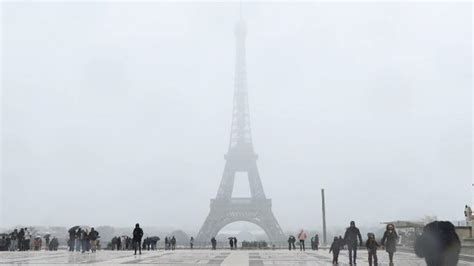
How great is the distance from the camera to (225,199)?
7900 centimetres

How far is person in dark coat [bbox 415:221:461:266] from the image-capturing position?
384cm

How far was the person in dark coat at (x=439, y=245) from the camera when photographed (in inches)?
151

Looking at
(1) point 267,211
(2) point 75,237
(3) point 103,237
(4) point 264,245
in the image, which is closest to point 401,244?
(4) point 264,245

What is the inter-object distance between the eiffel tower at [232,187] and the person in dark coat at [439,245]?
70100 mm

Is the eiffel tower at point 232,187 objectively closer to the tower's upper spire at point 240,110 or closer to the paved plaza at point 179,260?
the tower's upper spire at point 240,110

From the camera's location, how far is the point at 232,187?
8344 centimetres

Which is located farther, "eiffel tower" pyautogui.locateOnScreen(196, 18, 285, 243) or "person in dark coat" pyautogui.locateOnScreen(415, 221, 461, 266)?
"eiffel tower" pyautogui.locateOnScreen(196, 18, 285, 243)

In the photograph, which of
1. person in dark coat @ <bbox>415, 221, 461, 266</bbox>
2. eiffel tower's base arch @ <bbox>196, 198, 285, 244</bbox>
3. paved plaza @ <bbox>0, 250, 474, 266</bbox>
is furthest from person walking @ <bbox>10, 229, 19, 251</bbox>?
eiffel tower's base arch @ <bbox>196, 198, 285, 244</bbox>

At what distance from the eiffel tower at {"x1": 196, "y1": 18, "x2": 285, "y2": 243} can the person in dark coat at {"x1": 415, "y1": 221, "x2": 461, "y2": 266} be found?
70100 mm

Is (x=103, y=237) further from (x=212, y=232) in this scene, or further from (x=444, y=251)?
(x=444, y=251)

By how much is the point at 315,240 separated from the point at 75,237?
1744 centimetres

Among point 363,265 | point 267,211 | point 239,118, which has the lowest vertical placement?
point 363,265

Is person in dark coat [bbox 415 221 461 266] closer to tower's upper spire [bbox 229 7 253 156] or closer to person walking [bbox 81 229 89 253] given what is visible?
person walking [bbox 81 229 89 253]

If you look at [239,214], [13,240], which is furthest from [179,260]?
[239,214]
